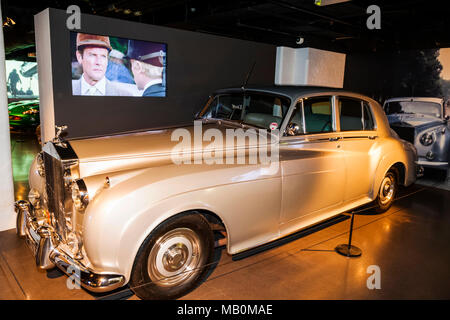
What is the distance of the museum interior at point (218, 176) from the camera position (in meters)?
2.55

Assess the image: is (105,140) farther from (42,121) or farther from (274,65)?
(274,65)

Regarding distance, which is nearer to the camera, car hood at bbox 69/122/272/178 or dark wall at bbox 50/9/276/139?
car hood at bbox 69/122/272/178

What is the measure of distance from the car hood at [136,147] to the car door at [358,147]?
3.95ft

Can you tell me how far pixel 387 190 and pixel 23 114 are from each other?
10.7 metres

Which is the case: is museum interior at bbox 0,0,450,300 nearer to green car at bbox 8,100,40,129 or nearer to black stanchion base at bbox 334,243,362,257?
black stanchion base at bbox 334,243,362,257

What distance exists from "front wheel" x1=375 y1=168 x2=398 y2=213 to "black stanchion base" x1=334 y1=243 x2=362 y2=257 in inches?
51.2

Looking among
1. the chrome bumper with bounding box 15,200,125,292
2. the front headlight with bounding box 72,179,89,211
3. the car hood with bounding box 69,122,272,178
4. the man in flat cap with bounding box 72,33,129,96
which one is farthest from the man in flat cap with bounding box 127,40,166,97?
the front headlight with bounding box 72,179,89,211

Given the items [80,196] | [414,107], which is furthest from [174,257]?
[414,107]

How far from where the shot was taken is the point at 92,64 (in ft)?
18.6

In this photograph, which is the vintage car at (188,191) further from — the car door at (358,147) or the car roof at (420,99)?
the car roof at (420,99)

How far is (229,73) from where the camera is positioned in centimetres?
764

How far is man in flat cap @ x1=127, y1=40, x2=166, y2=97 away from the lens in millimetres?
6137

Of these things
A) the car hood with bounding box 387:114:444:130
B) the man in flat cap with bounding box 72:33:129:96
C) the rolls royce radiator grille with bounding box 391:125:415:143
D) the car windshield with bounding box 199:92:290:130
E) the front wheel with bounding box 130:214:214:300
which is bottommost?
the front wheel with bounding box 130:214:214:300

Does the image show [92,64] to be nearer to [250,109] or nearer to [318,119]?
[250,109]
